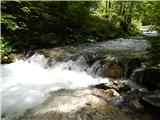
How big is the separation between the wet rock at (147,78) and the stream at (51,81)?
37.9 inches

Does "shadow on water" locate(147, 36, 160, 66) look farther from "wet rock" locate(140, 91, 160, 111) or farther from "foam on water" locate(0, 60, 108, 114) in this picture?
"wet rock" locate(140, 91, 160, 111)

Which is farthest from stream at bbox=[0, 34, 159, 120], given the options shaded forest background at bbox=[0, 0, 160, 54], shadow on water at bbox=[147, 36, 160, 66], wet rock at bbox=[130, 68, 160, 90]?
shaded forest background at bbox=[0, 0, 160, 54]

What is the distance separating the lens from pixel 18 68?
410 inches

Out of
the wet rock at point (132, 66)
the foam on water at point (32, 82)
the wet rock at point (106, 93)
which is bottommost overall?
the foam on water at point (32, 82)

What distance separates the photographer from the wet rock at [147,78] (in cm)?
732

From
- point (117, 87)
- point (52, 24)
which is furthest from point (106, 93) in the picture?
point (52, 24)

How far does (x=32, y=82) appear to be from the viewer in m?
8.79

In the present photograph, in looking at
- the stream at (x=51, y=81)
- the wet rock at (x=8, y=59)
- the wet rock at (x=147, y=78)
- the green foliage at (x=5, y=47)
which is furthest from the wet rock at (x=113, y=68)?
the green foliage at (x=5, y=47)

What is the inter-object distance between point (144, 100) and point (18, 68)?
237 inches

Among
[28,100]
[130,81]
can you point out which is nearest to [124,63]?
[130,81]

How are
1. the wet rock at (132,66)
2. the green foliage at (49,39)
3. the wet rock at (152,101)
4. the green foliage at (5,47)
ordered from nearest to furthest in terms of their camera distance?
1. the wet rock at (152,101)
2. the wet rock at (132,66)
3. the green foliage at (5,47)
4. the green foliage at (49,39)

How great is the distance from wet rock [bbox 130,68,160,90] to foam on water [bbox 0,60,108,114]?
113cm

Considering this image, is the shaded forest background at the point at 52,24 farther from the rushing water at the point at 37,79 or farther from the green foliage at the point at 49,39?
the rushing water at the point at 37,79

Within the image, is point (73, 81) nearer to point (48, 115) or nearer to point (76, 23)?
point (48, 115)
